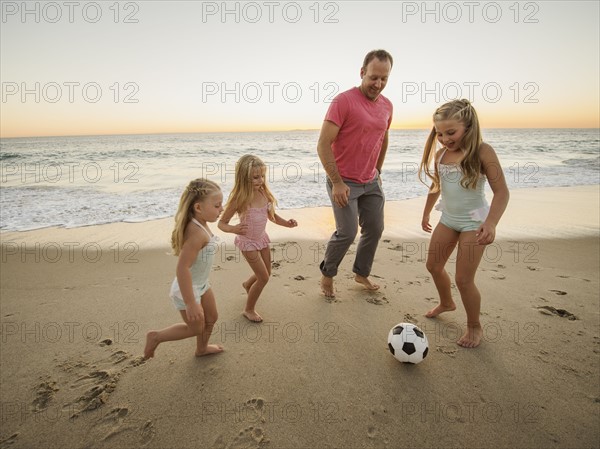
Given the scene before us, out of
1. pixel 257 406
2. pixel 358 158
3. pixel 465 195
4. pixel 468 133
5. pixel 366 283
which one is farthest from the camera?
pixel 366 283

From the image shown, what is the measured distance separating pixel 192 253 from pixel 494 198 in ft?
7.08

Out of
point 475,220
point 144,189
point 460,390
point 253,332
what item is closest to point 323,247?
point 253,332

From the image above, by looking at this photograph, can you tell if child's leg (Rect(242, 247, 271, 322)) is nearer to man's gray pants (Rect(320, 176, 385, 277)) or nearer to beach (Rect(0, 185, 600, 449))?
beach (Rect(0, 185, 600, 449))

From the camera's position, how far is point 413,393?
227cm

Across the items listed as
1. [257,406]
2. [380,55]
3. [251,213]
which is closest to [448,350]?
[257,406]

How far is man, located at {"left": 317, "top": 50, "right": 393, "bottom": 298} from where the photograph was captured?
10.5 ft

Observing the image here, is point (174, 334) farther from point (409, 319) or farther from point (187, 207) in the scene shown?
point (409, 319)

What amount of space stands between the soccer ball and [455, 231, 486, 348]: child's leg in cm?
49

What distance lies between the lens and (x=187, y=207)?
7.63ft

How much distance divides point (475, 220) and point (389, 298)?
135cm

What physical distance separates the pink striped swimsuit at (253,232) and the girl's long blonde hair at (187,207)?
2.43 ft

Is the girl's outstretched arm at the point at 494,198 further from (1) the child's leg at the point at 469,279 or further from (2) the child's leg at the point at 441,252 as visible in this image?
(2) the child's leg at the point at 441,252

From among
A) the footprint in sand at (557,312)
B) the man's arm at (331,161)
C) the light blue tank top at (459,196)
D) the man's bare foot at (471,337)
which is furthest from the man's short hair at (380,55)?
the footprint in sand at (557,312)

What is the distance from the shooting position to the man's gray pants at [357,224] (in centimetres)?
343
